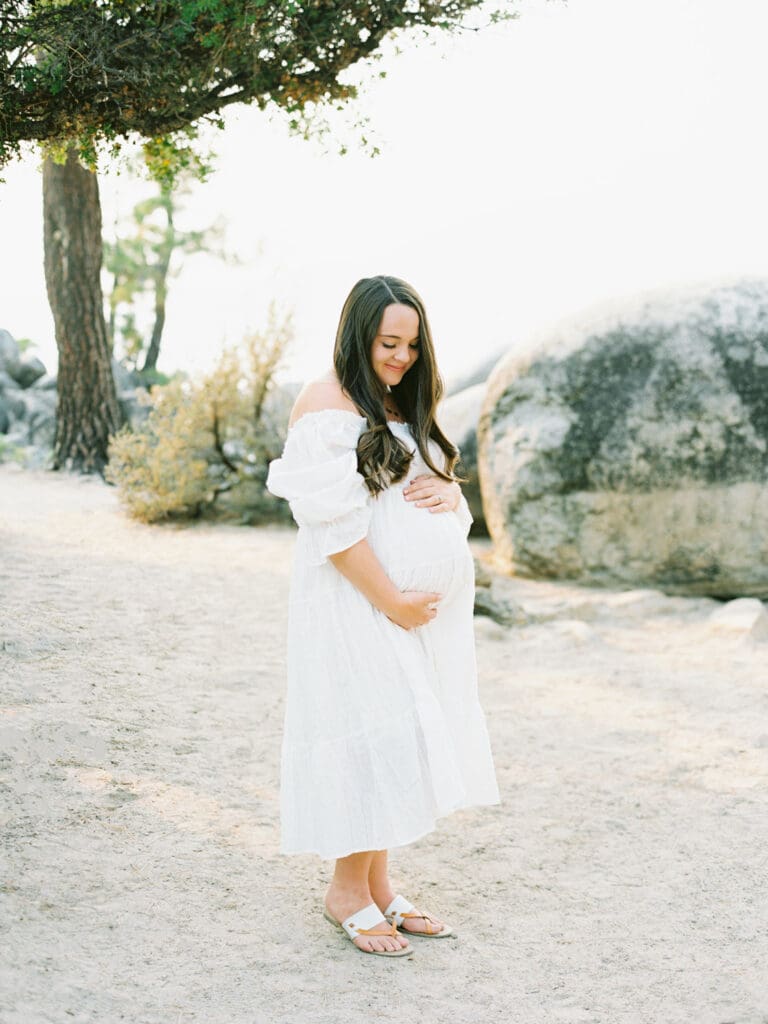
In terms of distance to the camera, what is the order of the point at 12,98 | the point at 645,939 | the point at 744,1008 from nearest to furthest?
the point at 744,1008 → the point at 645,939 → the point at 12,98

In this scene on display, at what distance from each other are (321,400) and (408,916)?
154 centimetres

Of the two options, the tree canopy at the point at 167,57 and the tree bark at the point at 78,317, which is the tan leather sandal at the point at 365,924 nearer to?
the tree canopy at the point at 167,57

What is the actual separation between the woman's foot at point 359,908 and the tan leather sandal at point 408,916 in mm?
66

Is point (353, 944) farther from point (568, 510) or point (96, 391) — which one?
point (96, 391)

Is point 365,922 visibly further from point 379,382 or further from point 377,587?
point 379,382

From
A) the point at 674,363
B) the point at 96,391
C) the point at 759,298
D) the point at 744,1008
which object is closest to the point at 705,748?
the point at 744,1008

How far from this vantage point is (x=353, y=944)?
3.15 meters

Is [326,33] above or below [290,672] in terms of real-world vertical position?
above

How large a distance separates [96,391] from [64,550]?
15.1 feet

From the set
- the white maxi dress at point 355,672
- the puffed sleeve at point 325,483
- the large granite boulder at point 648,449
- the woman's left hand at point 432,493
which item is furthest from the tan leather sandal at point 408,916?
the large granite boulder at point 648,449

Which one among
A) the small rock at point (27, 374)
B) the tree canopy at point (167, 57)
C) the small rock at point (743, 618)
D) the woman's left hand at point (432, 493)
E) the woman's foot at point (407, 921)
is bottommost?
the woman's foot at point (407, 921)

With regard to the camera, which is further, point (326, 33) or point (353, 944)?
point (326, 33)

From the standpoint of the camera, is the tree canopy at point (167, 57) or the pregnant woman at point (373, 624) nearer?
the pregnant woman at point (373, 624)

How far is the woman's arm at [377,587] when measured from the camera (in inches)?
118
